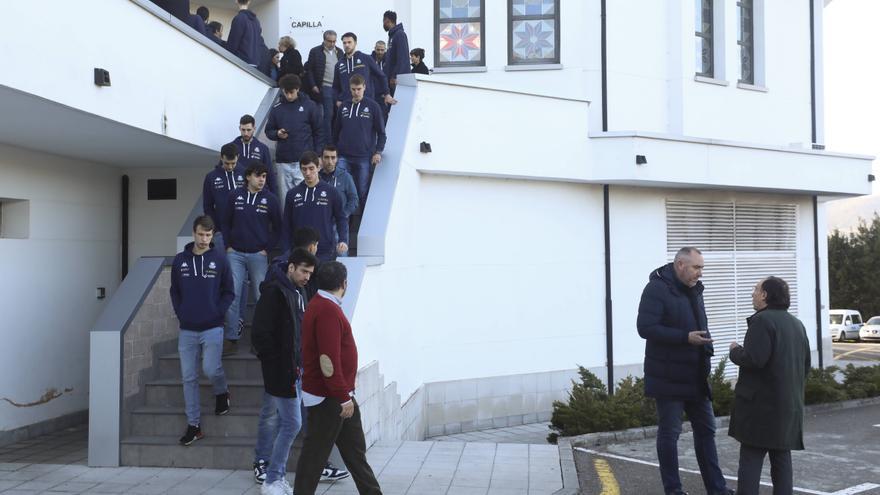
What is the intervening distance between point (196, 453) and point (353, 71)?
5.69m

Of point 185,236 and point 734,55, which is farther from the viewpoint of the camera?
point 734,55

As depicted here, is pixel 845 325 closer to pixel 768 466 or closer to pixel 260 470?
pixel 768 466

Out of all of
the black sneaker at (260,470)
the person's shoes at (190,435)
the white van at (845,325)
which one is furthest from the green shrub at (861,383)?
the white van at (845,325)

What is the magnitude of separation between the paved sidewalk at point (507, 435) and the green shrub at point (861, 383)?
188 inches

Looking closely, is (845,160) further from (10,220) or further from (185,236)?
(10,220)

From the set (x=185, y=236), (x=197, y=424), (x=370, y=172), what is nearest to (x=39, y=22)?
(x=185, y=236)

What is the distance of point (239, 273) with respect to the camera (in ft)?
28.0

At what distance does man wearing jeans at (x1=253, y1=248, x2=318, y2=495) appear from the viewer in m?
6.27

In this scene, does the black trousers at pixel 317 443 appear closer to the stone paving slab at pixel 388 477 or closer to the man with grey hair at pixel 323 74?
the stone paving slab at pixel 388 477

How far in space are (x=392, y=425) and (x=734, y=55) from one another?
414 inches

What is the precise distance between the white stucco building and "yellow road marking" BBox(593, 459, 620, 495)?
2245 millimetres

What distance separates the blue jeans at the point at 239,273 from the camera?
8.34m

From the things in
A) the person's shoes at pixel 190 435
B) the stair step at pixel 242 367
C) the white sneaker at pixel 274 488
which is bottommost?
the white sneaker at pixel 274 488

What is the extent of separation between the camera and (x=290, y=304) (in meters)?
6.29
